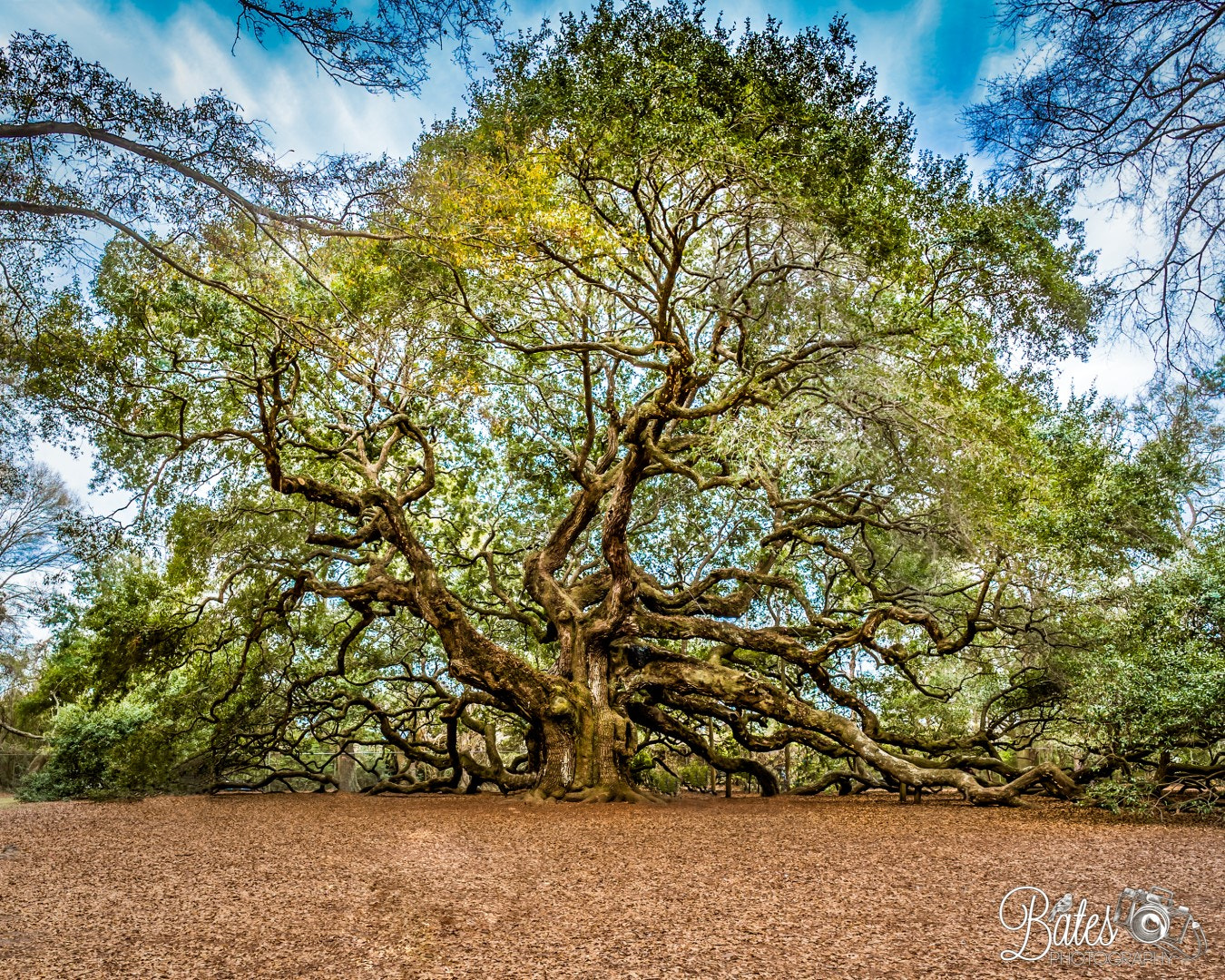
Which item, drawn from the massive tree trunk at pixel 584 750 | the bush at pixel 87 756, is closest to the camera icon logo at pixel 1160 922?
the massive tree trunk at pixel 584 750

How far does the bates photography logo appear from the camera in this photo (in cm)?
277

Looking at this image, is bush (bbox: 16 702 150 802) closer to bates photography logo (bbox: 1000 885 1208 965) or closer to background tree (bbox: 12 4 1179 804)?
background tree (bbox: 12 4 1179 804)

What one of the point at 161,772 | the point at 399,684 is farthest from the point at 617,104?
the point at 399,684

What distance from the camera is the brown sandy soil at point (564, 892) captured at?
2.69m

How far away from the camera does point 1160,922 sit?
3.11 m

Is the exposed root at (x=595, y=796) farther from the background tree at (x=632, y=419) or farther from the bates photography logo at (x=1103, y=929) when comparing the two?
the bates photography logo at (x=1103, y=929)

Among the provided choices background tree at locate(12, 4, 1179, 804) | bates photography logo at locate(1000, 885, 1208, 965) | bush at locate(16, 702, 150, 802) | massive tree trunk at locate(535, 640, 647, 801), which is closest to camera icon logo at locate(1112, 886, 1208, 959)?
bates photography logo at locate(1000, 885, 1208, 965)

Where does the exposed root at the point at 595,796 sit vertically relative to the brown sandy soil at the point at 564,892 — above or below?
below

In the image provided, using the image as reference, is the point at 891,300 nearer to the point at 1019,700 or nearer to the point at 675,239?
the point at 675,239

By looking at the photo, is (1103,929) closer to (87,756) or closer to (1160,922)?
(1160,922)

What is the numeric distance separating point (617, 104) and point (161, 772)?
9.70 meters

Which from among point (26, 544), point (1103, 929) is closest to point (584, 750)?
point (1103, 929)

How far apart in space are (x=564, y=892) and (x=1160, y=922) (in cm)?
273

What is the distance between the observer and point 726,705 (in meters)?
9.45
